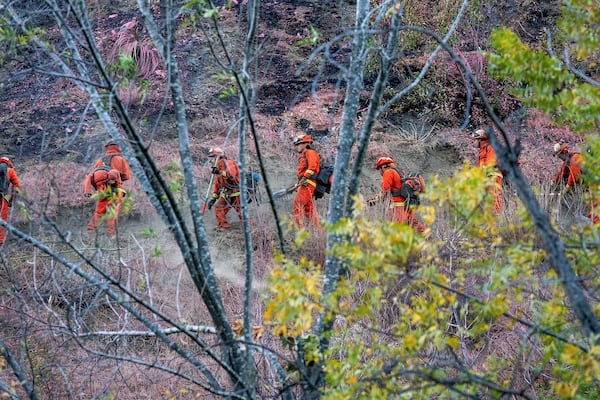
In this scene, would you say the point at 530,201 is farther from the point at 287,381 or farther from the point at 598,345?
the point at 287,381

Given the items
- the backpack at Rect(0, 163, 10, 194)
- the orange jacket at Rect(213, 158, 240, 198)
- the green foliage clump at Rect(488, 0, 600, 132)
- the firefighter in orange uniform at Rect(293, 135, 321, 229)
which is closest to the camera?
the green foliage clump at Rect(488, 0, 600, 132)

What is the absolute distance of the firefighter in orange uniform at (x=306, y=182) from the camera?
43.0 feet

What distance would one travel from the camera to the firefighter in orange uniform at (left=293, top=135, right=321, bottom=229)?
13.1 meters

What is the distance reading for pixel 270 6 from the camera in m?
21.4

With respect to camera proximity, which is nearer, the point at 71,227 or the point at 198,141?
the point at 71,227

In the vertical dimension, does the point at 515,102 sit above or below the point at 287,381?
below

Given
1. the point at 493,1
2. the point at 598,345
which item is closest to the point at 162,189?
the point at 598,345

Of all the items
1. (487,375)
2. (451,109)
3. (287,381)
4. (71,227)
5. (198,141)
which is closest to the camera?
(487,375)

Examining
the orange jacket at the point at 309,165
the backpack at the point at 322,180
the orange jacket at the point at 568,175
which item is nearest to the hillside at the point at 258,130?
the orange jacket at the point at 568,175

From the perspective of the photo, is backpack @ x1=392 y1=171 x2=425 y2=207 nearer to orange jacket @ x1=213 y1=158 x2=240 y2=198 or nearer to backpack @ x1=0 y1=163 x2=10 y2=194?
orange jacket @ x1=213 y1=158 x2=240 y2=198

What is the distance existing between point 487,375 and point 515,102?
14.2 metres

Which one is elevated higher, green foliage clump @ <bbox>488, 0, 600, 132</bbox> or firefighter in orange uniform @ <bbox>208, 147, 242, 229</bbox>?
green foliage clump @ <bbox>488, 0, 600, 132</bbox>

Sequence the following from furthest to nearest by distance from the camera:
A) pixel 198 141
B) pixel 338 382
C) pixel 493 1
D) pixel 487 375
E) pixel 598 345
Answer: pixel 493 1 < pixel 198 141 < pixel 487 375 < pixel 338 382 < pixel 598 345

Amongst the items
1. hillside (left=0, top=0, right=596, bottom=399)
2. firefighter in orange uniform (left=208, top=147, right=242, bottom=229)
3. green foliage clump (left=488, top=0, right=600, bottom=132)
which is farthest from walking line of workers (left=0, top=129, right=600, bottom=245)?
green foliage clump (left=488, top=0, right=600, bottom=132)
